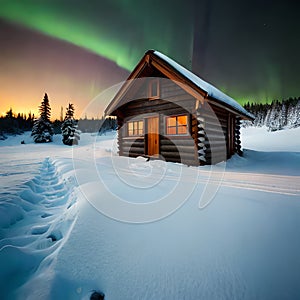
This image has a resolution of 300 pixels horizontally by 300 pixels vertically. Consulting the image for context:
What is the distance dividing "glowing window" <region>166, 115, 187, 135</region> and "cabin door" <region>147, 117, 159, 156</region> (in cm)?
74

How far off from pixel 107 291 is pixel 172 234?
0.89 metres

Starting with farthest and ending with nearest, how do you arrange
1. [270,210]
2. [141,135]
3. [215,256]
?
[141,135], [270,210], [215,256]

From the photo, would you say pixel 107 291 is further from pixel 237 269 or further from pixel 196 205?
pixel 196 205

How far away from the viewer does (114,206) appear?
267 cm

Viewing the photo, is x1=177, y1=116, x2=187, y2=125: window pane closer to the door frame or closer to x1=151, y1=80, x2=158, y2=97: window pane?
the door frame

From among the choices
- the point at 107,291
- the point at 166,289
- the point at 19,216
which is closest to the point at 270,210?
the point at 166,289

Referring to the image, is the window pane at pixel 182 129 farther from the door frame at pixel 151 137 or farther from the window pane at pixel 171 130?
the door frame at pixel 151 137

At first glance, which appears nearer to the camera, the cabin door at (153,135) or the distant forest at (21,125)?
the cabin door at (153,135)

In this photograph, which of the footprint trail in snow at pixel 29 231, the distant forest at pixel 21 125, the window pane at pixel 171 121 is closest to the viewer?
the footprint trail in snow at pixel 29 231

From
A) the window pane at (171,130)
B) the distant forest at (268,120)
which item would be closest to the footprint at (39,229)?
the window pane at (171,130)

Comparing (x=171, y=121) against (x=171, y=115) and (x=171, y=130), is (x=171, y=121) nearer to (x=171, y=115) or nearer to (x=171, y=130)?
(x=171, y=115)

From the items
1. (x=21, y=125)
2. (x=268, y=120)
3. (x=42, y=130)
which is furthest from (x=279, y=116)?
(x=21, y=125)

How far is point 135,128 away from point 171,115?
2.99 m

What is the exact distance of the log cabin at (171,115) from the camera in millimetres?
7500
